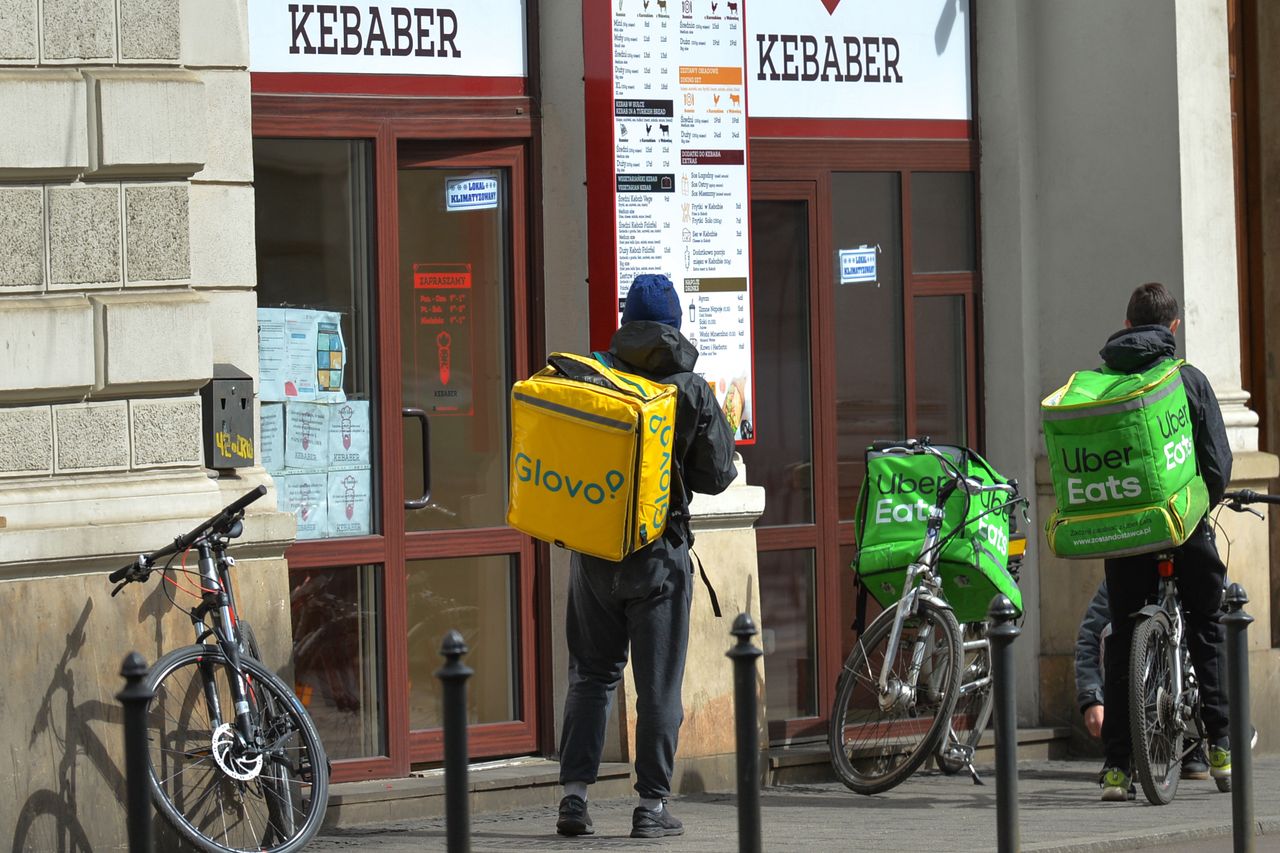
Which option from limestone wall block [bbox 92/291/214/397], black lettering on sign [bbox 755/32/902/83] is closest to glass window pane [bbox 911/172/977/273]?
black lettering on sign [bbox 755/32/902/83]

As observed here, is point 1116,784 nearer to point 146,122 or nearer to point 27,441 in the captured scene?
point 27,441

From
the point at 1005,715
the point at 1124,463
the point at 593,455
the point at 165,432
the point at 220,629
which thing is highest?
the point at 165,432

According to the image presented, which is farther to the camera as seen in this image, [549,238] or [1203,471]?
[549,238]

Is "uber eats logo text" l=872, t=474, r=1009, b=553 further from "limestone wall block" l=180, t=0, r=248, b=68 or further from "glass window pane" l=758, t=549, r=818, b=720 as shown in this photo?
"limestone wall block" l=180, t=0, r=248, b=68

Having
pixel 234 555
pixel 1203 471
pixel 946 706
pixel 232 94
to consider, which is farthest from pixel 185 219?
pixel 1203 471

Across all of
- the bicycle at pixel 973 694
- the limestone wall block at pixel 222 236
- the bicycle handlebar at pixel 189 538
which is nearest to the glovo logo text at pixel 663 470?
the bicycle handlebar at pixel 189 538

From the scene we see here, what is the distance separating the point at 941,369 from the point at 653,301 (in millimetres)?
3018

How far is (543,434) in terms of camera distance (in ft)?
22.8

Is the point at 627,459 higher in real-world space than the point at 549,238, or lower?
lower

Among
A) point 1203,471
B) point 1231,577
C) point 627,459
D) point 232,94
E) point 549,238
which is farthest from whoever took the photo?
point 1231,577

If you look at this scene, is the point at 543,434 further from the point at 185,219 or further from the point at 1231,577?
the point at 1231,577

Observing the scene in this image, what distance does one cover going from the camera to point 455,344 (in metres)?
8.35

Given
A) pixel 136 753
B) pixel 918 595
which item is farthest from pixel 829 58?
pixel 136 753

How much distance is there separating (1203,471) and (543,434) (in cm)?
266
